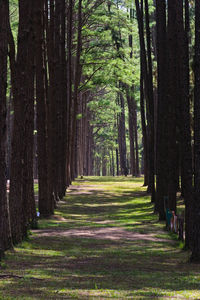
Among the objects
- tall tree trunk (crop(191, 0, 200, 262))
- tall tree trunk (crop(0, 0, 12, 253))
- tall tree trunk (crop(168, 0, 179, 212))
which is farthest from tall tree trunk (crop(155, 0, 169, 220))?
tall tree trunk (crop(0, 0, 12, 253))

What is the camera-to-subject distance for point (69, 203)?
3125cm

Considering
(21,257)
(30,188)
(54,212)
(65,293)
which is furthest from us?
(54,212)

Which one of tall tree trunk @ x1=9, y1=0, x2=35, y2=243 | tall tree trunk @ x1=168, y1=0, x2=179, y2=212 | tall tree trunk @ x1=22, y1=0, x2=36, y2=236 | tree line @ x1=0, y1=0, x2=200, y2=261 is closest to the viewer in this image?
tree line @ x1=0, y1=0, x2=200, y2=261

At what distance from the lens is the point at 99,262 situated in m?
13.6

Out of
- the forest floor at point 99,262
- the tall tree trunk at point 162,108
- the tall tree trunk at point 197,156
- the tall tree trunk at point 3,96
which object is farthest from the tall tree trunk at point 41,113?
the tall tree trunk at point 3,96

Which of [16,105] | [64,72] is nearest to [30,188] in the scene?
[16,105]

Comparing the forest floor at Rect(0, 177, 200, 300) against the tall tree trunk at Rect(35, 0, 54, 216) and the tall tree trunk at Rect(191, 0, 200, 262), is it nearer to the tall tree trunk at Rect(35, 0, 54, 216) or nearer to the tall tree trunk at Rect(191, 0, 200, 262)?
the tall tree trunk at Rect(191, 0, 200, 262)

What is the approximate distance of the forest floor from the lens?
9750mm

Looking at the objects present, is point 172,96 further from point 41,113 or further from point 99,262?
point 99,262

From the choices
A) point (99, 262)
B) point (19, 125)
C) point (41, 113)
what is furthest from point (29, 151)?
point (99, 262)

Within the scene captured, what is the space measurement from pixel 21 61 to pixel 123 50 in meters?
29.4

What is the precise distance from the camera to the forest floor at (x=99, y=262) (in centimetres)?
975

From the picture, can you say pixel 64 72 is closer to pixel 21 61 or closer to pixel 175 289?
pixel 21 61

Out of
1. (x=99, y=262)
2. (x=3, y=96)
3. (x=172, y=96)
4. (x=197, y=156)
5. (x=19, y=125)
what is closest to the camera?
(x=3, y=96)
